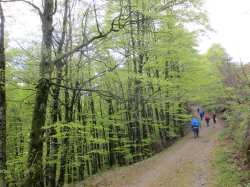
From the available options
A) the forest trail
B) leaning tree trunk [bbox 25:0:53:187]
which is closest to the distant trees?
leaning tree trunk [bbox 25:0:53:187]

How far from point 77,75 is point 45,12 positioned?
9.17 feet

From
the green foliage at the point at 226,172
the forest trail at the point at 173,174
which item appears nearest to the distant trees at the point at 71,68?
the forest trail at the point at 173,174

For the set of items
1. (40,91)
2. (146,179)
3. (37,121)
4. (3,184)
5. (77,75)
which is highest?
(77,75)

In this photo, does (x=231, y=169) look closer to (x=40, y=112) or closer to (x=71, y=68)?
(x=40, y=112)

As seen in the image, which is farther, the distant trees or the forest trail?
the forest trail

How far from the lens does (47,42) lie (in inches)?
182

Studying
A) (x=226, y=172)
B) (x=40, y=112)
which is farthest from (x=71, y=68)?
(x=226, y=172)

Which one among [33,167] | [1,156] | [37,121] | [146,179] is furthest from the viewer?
[146,179]

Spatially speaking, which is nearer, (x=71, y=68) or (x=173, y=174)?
(x=173, y=174)

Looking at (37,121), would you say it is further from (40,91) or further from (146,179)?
A: (146,179)

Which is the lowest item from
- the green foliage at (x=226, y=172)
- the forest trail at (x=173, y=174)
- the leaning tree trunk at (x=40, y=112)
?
the forest trail at (x=173, y=174)

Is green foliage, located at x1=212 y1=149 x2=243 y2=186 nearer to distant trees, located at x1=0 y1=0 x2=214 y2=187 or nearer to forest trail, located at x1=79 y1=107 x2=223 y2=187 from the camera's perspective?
forest trail, located at x1=79 y1=107 x2=223 y2=187

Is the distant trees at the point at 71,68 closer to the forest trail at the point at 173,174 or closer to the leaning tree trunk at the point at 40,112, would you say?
the leaning tree trunk at the point at 40,112

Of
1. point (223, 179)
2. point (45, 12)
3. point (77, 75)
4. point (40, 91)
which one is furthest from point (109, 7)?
point (223, 179)
